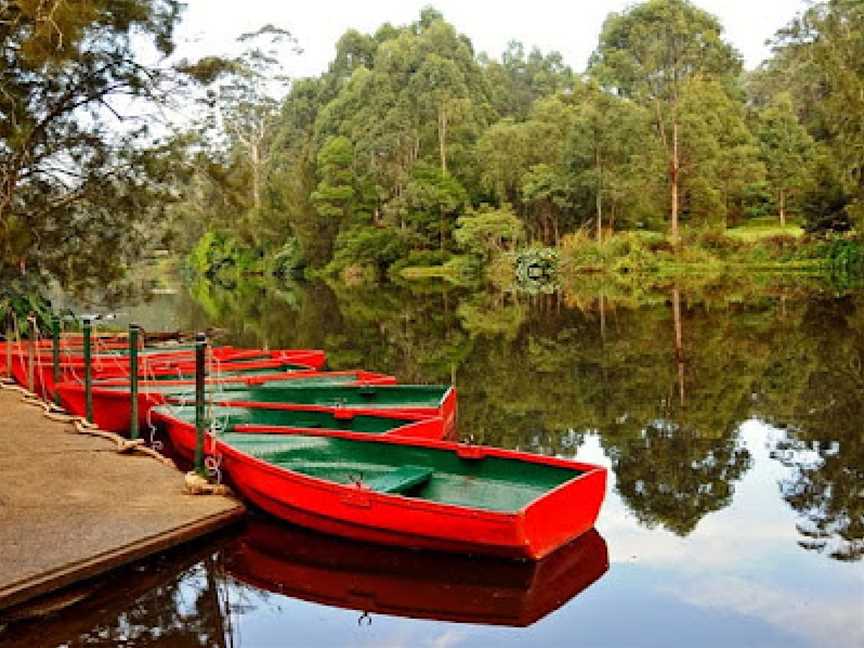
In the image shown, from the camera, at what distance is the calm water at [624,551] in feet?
20.5

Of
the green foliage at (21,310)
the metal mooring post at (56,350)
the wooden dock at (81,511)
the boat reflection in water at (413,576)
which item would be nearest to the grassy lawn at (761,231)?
the green foliage at (21,310)

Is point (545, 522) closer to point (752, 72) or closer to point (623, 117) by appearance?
point (623, 117)

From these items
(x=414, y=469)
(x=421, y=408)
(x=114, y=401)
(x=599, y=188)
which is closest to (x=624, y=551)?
(x=414, y=469)

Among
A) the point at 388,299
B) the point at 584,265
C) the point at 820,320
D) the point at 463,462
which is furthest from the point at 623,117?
the point at 463,462

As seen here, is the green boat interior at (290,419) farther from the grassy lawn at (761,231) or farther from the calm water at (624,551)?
the grassy lawn at (761,231)

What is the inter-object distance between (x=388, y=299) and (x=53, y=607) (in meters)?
31.5

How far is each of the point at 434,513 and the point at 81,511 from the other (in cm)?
274

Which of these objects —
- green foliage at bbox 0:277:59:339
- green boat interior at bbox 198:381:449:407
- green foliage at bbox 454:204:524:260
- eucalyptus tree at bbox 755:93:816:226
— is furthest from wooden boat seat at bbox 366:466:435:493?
eucalyptus tree at bbox 755:93:816:226

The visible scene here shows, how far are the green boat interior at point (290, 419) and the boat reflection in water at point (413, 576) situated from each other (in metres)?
2.41

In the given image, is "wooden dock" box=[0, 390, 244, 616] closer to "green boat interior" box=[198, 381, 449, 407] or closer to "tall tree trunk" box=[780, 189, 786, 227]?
"green boat interior" box=[198, 381, 449, 407]

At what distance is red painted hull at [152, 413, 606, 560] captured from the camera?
22.8 feet

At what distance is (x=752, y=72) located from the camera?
78.8m

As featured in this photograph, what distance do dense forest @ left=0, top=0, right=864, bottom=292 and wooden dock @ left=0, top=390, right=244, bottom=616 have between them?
555cm

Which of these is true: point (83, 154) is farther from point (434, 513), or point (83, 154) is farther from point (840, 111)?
point (840, 111)
